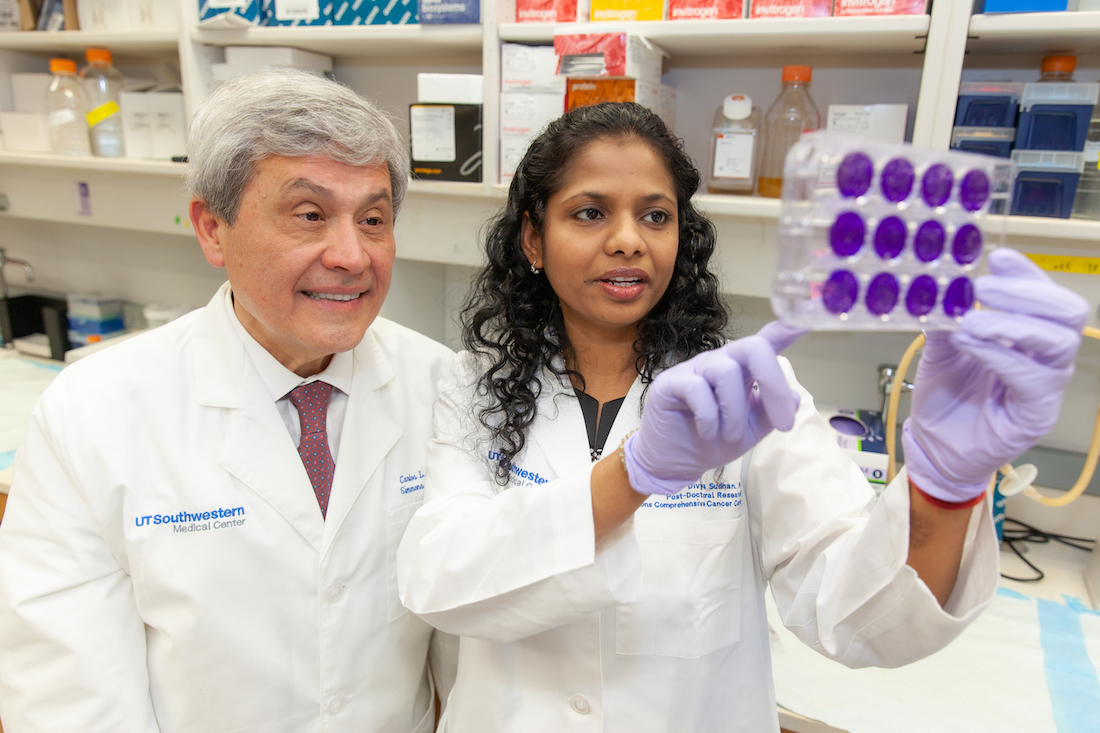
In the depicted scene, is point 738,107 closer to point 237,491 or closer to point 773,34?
point 773,34

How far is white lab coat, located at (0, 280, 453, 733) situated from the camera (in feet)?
3.03

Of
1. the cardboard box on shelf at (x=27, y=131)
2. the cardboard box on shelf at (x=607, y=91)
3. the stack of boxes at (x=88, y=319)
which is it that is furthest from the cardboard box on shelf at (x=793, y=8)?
the stack of boxes at (x=88, y=319)

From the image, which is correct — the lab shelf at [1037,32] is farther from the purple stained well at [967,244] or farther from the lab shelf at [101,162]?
the lab shelf at [101,162]

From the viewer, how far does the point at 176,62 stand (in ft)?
7.48

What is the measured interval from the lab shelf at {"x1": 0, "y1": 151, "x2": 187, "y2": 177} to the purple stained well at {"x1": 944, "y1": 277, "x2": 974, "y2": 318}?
191 centimetres

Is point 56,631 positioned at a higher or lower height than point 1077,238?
lower

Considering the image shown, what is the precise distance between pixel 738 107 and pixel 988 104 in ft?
1.57

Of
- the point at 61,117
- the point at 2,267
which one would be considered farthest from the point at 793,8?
the point at 2,267

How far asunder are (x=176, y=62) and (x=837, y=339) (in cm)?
232

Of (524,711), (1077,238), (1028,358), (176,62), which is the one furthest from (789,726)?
(176,62)

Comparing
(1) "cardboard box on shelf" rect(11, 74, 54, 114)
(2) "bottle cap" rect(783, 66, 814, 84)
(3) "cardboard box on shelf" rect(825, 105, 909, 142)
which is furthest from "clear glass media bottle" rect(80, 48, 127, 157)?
(3) "cardboard box on shelf" rect(825, 105, 909, 142)

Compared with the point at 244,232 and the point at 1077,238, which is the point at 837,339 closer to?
the point at 1077,238

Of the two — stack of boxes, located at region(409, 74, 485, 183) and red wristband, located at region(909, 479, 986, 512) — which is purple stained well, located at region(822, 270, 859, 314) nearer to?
red wristband, located at region(909, 479, 986, 512)

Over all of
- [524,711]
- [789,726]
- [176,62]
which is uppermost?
[176,62]
